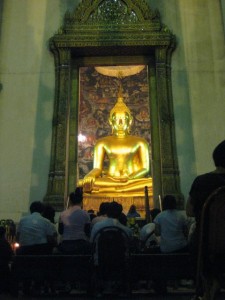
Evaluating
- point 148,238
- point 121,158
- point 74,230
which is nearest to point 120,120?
point 121,158

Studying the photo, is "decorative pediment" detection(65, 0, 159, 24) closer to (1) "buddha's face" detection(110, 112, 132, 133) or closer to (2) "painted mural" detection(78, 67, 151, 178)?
(1) "buddha's face" detection(110, 112, 132, 133)

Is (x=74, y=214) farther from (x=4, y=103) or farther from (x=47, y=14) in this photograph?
(x=47, y=14)

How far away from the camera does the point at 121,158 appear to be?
808 cm

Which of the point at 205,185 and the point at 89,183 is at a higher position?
the point at 89,183

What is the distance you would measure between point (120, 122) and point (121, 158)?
2.73 feet

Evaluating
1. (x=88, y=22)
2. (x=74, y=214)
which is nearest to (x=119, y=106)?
(x=88, y=22)

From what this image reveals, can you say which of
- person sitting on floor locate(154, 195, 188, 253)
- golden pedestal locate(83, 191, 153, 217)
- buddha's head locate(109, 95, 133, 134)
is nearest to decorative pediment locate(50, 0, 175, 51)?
buddha's head locate(109, 95, 133, 134)

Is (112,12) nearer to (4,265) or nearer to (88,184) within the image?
(88,184)

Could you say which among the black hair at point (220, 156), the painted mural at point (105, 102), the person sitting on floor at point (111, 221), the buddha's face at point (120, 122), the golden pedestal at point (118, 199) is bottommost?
the person sitting on floor at point (111, 221)

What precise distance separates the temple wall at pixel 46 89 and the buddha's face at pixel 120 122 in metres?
1.71

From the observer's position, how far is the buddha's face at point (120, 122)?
8375mm

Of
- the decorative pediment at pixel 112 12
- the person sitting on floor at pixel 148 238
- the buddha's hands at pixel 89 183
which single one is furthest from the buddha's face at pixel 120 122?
the person sitting on floor at pixel 148 238

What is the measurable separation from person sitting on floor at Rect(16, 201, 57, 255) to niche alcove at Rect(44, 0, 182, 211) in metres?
2.59

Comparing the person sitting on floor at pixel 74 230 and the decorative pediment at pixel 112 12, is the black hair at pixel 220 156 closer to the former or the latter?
the person sitting on floor at pixel 74 230
